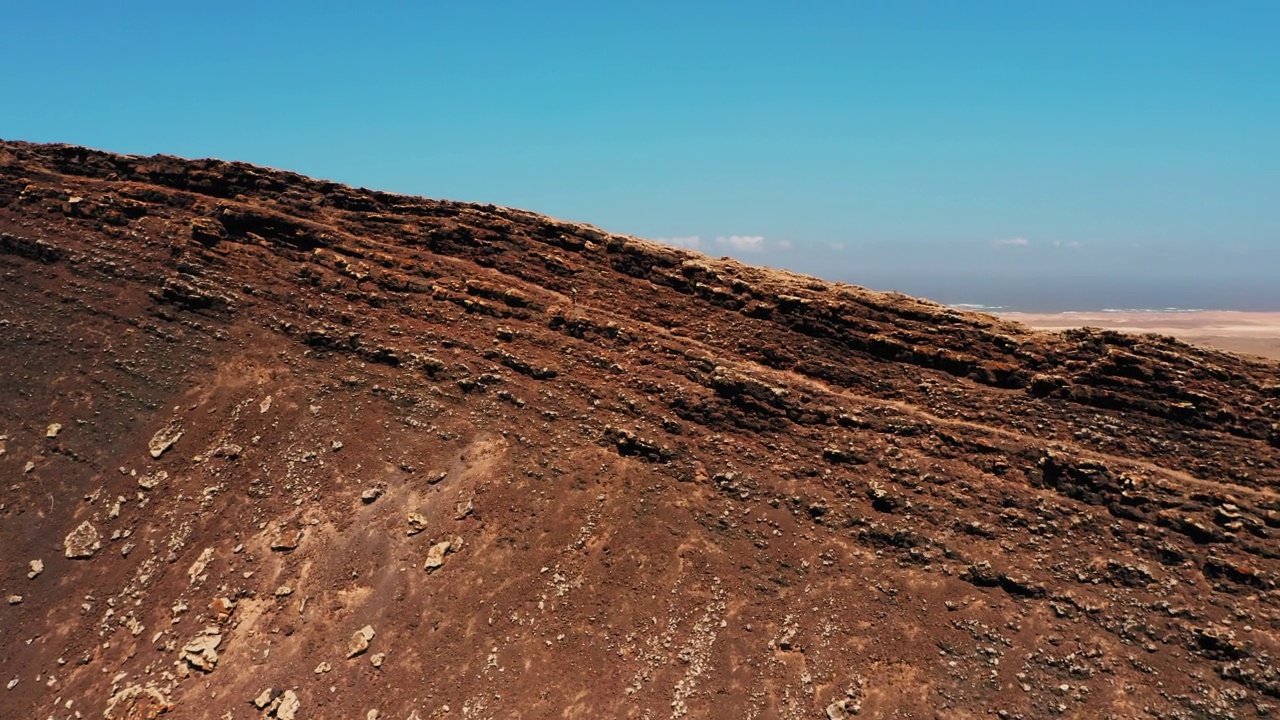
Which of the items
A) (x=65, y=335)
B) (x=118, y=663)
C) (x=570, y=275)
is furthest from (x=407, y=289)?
(x=118, y=663)

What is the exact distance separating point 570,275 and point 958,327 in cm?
1328

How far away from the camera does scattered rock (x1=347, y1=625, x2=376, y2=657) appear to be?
1575 centimetres

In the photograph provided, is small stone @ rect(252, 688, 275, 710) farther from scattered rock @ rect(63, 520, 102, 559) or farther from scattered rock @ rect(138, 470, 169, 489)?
scattered rock @ rect(138, 470, 169, 489)

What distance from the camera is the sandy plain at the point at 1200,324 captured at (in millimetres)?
74312

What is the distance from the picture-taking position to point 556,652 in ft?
51.1

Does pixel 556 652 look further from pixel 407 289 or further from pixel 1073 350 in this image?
pixel 1073 350

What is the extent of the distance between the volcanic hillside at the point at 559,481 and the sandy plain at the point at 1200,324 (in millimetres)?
58473

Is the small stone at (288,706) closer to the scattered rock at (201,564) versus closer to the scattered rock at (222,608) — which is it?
the scattered rock at (222,608)

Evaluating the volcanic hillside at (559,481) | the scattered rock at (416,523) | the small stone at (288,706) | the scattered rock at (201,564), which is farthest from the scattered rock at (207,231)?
the small stone at (288,706)

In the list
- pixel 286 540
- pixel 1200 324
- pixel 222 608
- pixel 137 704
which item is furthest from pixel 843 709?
pixel 1200 324

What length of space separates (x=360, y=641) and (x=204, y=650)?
162 inches

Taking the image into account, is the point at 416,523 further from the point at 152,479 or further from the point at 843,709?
the point at 843,709

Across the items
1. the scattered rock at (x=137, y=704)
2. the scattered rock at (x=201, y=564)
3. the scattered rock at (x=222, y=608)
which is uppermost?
the scattered rock at (x=201, y=564)

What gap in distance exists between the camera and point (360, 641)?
15906 mm
